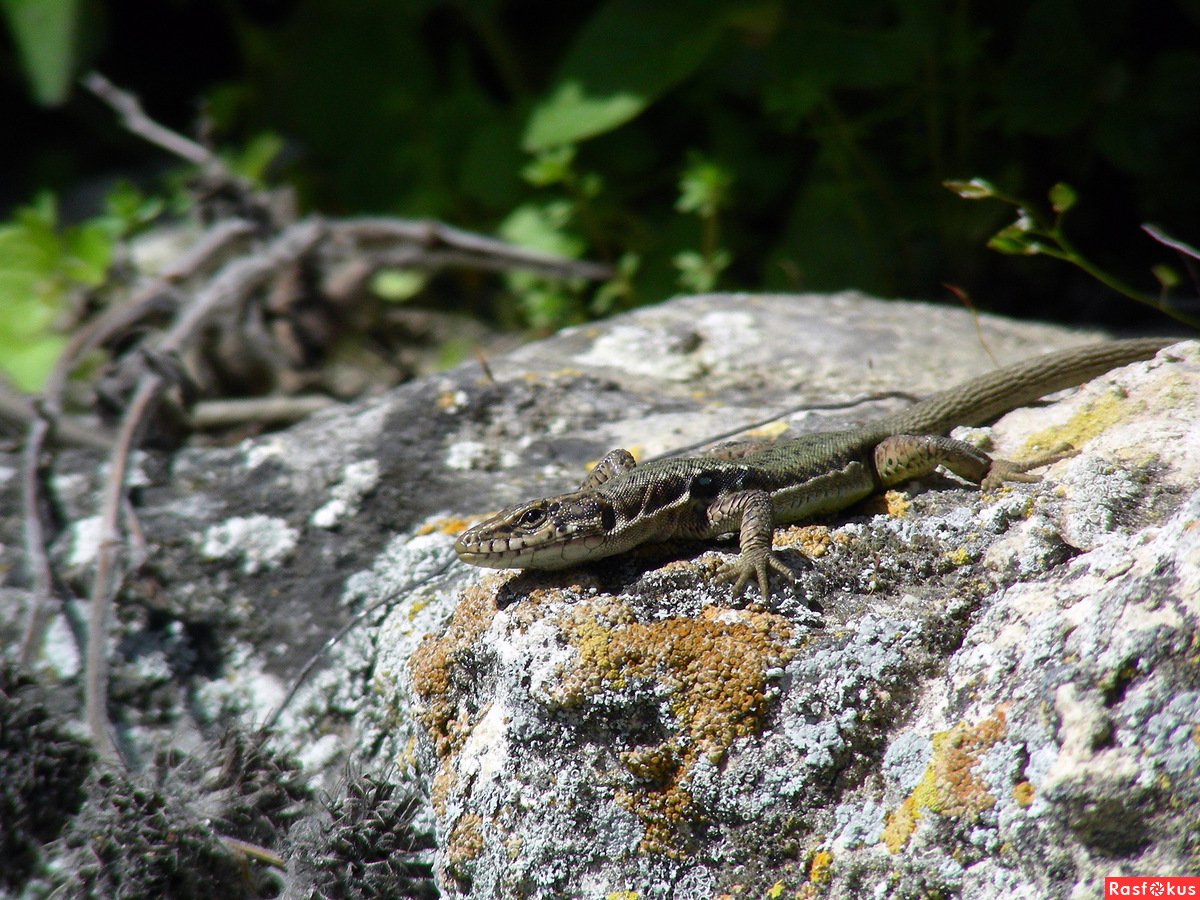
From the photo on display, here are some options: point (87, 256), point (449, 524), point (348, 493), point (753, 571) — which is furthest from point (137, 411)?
point (753, 571)

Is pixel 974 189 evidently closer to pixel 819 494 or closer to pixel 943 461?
pixel 943 461

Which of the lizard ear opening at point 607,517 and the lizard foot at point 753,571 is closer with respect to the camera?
the lizard foot at point 753,571

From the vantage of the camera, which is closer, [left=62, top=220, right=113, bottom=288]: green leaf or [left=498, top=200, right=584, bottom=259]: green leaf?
[left=62, top=220, right=113, bottom=288]: green leaf

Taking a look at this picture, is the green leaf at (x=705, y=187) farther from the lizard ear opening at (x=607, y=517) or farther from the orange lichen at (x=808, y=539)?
the lizard ear opening at (x=607, y=517)

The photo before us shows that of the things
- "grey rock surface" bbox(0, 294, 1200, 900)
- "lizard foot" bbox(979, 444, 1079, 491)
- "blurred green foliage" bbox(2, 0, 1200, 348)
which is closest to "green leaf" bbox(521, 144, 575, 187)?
Answer: "blurred green foliage" bbox(2, 0, 1200, 348)

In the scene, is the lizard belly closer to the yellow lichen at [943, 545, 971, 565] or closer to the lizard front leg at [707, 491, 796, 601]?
the lizard front leg at [707, 491, 796, 601]

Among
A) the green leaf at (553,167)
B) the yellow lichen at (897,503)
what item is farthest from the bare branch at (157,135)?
the yellow lichen at (897,503)

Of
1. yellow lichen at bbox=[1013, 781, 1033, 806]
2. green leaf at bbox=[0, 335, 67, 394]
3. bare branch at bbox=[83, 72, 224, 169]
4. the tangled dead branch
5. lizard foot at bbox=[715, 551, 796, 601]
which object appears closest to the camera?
yellow lichen at bbox=[1013, 781, 1033, 806]
